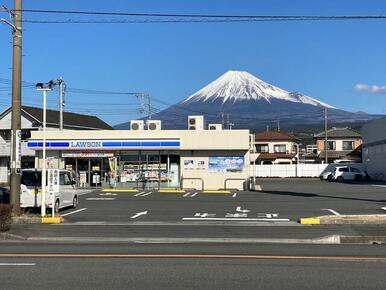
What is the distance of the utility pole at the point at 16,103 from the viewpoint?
18.0 metres

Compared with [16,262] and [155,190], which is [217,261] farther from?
[155,190]

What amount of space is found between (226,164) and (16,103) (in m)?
20.2

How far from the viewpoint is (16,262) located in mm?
9875

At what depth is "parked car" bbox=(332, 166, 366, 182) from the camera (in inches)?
2223

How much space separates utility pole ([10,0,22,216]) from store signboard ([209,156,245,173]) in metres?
19.6

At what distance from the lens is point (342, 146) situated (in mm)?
89188

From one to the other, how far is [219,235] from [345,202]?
13.5 metres

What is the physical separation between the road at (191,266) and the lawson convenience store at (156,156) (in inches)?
930

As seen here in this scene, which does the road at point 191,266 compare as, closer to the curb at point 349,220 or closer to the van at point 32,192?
the curb at point 349,220

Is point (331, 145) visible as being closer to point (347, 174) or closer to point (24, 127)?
point (347, 174)

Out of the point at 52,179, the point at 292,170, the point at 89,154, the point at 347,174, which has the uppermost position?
the point at 89,154

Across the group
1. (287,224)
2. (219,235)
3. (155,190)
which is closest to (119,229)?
(219,235)

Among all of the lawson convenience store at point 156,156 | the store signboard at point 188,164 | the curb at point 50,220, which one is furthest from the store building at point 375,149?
the curb at point 50,220

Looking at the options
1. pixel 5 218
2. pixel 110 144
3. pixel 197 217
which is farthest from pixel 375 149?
pixel 5 218
